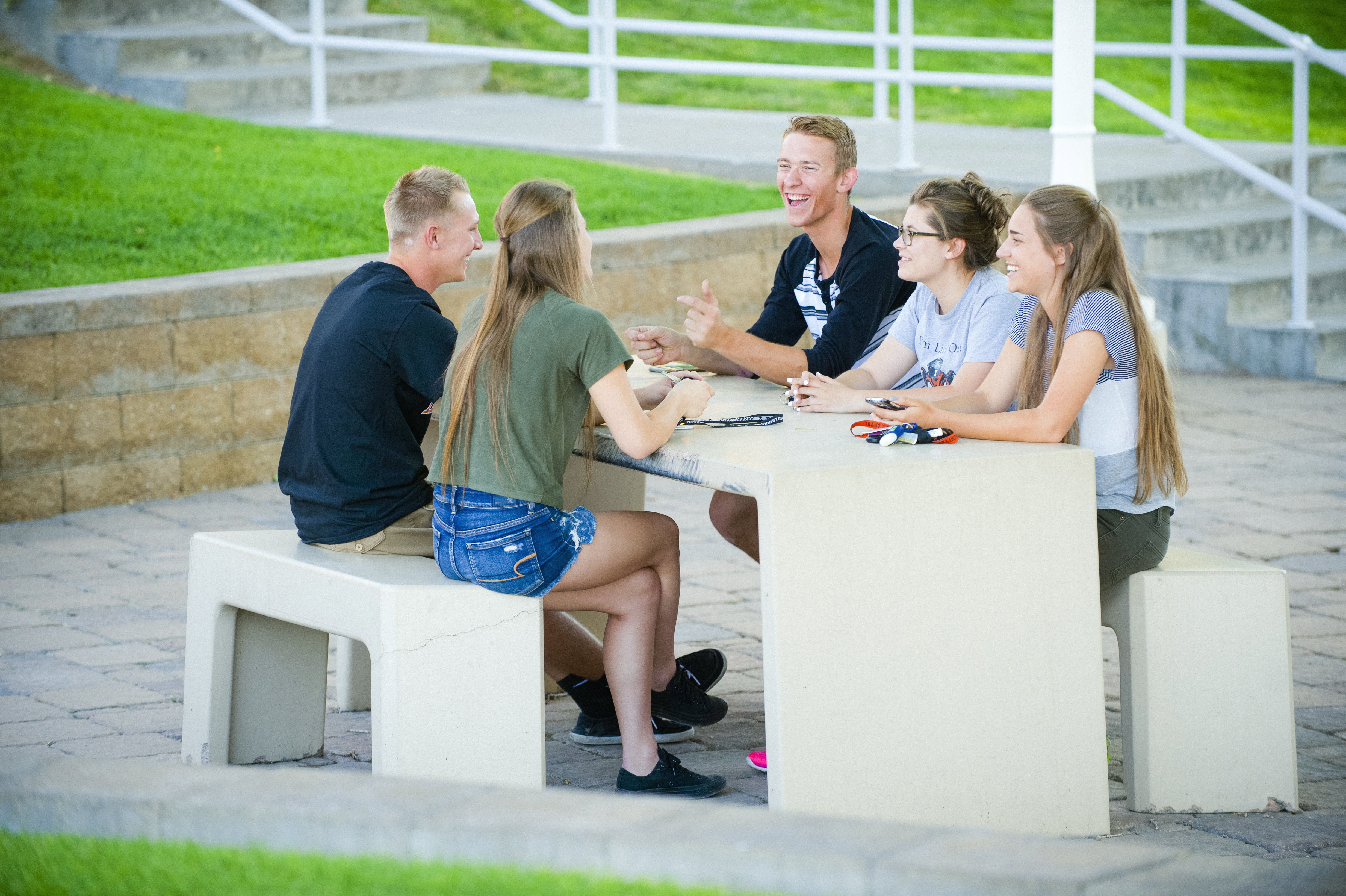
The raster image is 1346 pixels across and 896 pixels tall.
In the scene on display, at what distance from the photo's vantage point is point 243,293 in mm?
6207

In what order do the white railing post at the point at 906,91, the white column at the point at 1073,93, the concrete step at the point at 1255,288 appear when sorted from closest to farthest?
the white column at the point at 1073,93, the concrete step at the point at 1255,288, the white railing post at the point at 906,91

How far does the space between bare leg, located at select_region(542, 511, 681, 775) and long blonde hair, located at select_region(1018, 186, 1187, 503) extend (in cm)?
92

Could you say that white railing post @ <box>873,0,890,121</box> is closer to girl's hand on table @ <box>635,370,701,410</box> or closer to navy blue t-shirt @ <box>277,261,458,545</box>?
girl's hand on table @ <box>635,370,701,410</box>

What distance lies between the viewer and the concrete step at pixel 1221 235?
842 centimetres

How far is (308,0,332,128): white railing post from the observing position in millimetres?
9695

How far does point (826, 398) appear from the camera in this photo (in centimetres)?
377

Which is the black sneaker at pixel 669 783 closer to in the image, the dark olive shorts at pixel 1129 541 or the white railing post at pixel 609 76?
the dark olive shorts at pixel 1129 541

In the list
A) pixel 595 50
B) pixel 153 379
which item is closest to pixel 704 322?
pixel 153 379

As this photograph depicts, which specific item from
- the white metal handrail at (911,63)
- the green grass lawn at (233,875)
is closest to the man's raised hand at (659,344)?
the green grass lawn at (233,875)

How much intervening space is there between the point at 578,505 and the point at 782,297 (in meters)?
0.80

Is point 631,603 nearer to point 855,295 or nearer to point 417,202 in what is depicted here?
point 417,202

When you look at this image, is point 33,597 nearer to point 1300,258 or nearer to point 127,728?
point 127,728

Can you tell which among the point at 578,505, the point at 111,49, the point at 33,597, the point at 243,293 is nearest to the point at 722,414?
the point at 578,505

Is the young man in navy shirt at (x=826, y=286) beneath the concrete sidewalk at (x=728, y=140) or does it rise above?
beneath
